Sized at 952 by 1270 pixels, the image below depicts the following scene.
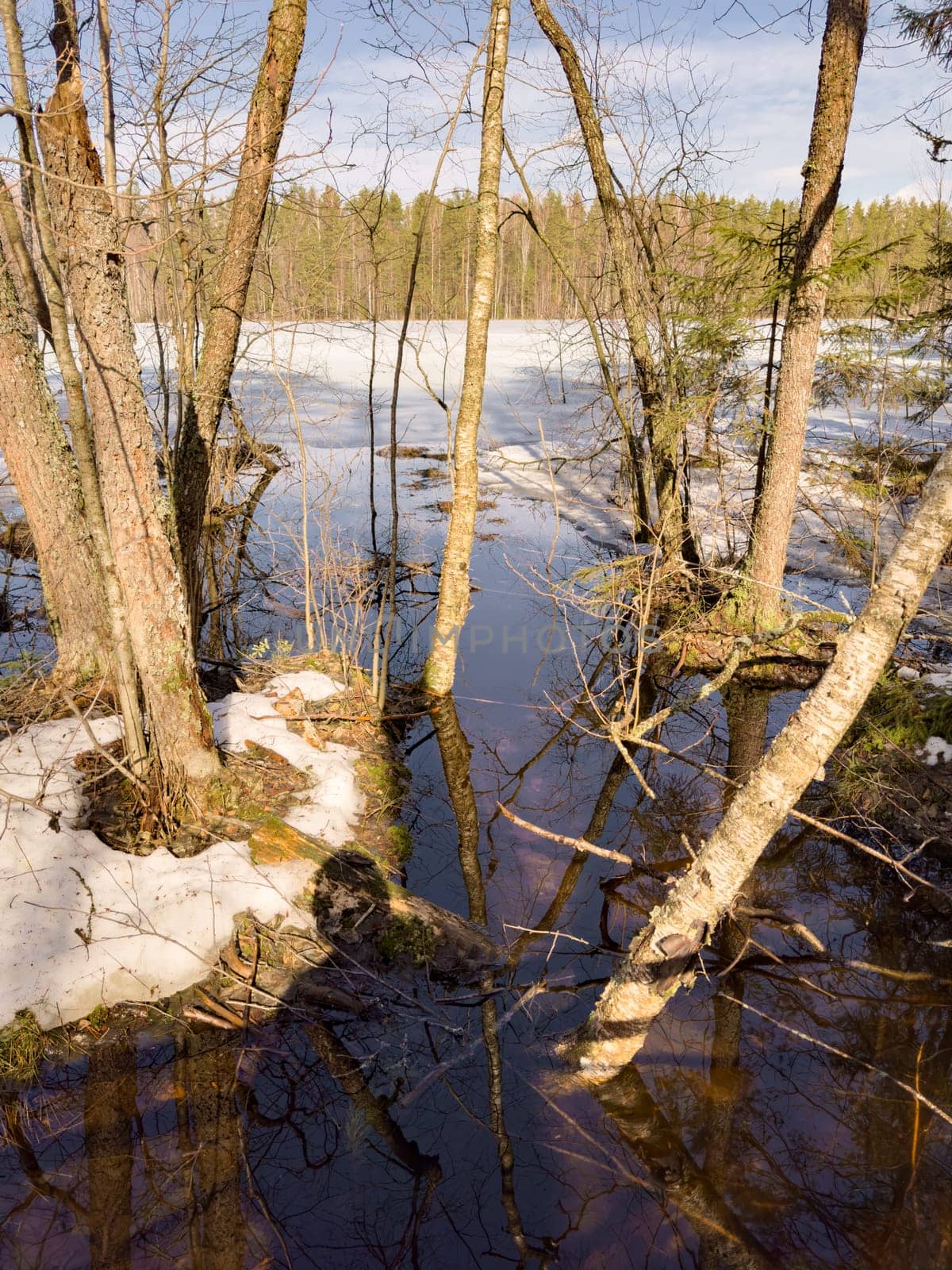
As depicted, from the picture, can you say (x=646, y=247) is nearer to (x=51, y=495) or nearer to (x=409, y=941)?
(x=51, y=495)

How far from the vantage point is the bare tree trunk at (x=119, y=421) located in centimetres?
435

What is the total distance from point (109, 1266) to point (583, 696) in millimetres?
6660

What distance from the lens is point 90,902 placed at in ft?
14.6

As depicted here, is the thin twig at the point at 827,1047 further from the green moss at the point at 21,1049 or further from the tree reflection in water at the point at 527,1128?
the green moss at the point at 21,1049

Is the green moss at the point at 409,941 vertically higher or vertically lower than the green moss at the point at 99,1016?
lower

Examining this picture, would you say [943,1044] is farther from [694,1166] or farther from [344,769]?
[344,769]

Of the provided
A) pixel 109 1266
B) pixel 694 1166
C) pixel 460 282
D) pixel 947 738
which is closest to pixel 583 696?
pixel 947 738

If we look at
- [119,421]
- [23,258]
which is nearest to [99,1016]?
[119,421]

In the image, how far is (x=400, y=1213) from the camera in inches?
137

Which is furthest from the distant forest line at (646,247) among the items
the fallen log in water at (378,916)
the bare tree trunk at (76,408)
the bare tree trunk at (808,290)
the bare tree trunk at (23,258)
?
the fallen log in water at (378,916)

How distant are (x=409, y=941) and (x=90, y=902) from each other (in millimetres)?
1865

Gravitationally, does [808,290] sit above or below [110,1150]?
above

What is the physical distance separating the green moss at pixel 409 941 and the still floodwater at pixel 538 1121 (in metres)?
0.25

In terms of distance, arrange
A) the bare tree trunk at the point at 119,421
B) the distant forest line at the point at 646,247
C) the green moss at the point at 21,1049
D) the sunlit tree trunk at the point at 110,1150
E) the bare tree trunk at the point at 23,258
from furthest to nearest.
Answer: the distant forest line at the point at 646,247
the bare tree trunk at the point at 23,258
the bare tree trunk at the point at 119,421
the green moss at the point at 21,1049
the sunlit tree trunk at the point at 110,1150
